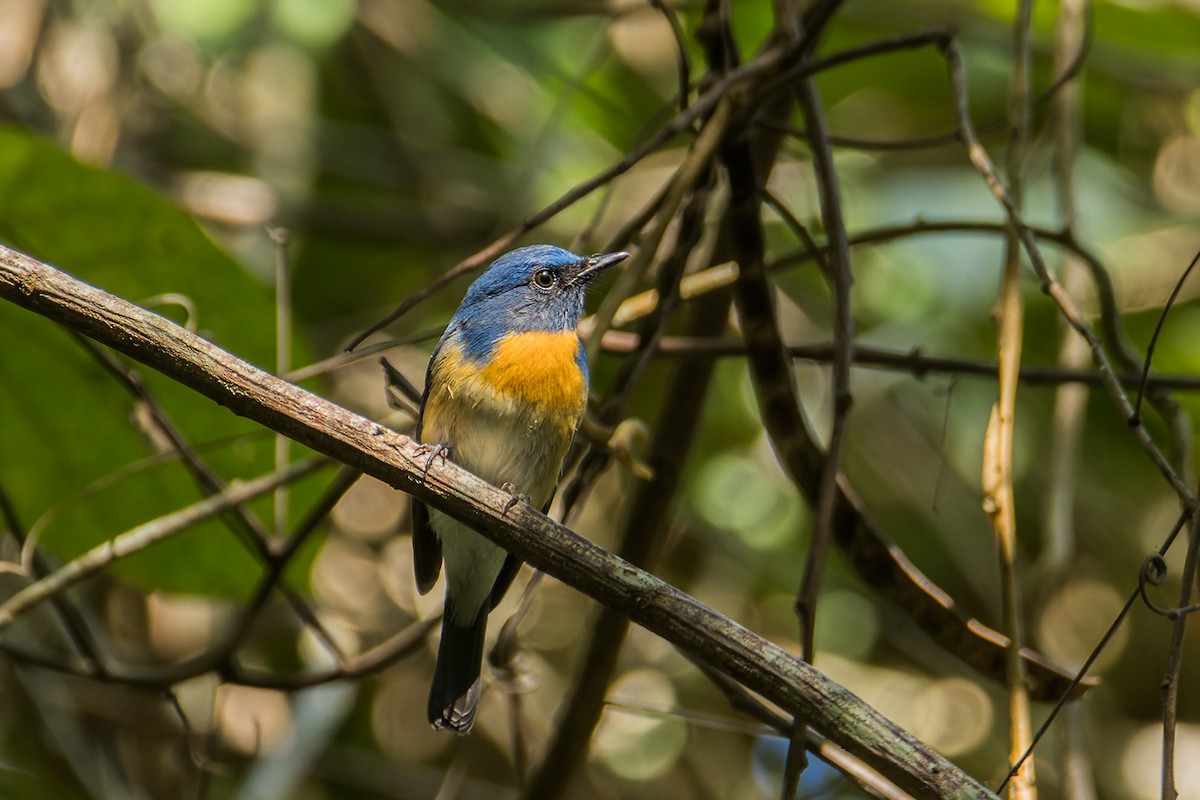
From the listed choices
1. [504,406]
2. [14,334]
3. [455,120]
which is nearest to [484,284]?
[504,406]

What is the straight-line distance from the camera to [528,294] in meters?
3.60

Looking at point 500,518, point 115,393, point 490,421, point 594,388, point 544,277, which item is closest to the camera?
point 500,518

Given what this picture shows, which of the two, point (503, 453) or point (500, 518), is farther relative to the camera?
point (503, 453)

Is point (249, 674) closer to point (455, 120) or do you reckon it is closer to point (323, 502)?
point (323, 502)

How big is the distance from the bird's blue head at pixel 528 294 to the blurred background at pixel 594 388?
324 millimetres

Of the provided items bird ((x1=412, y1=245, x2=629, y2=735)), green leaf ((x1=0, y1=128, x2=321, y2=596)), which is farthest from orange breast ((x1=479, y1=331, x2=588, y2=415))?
green leaf ((x1=0, y1=128, x2=321, y2=596))

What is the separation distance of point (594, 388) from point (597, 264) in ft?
4.14

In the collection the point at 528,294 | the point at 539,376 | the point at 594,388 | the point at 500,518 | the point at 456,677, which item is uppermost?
the point at 594,388

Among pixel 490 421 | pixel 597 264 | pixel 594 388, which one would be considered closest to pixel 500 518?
pixel 490 421

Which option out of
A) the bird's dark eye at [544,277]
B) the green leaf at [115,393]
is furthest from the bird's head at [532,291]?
the green leaf at [115,393]

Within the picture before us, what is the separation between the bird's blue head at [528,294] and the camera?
11.3ft

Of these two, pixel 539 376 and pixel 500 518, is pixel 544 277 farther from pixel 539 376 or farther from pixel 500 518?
pixel 500 518

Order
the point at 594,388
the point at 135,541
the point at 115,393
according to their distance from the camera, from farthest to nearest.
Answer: the point at 594,388, the point at 115,393, the point at 135,541

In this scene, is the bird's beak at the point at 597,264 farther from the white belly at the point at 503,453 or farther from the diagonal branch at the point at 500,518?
the diagonal branch at the point at 500,518
